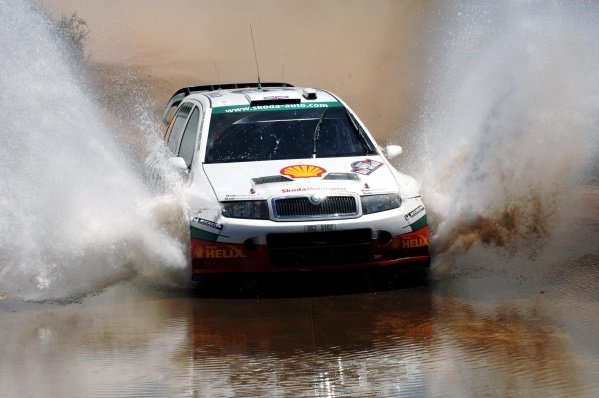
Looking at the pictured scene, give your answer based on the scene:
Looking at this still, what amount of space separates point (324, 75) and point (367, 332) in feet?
81.3

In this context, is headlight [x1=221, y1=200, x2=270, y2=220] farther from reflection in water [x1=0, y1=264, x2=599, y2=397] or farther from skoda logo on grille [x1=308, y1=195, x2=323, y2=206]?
reflection in water [x1=0, y1=264, x2=599, y2=397]

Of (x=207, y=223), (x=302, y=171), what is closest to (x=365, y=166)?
(x=302, y=171)

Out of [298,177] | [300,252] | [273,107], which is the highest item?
[273,107]

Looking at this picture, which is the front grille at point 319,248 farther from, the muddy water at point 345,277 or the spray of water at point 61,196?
the spray of water at point 61,196

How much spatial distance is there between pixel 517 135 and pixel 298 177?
290 centimetres

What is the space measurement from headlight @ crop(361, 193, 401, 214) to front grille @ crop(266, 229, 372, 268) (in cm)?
21

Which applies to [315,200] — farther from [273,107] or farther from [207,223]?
[273,107]

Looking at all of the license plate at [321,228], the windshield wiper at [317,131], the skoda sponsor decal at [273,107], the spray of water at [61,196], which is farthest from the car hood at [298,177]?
the skoda sponsor decal at [273,107]

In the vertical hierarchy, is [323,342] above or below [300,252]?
below

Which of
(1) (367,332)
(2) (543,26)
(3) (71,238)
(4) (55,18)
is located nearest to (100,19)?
(4) (55,18)

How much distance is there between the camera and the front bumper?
31.1ft

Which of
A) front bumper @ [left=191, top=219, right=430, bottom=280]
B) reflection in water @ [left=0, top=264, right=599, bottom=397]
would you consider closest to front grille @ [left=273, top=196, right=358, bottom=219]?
front bumper @ [left=191, top=219, right=430, bottom=280]

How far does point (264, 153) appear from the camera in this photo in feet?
35.0

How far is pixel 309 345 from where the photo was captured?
7.75 m
